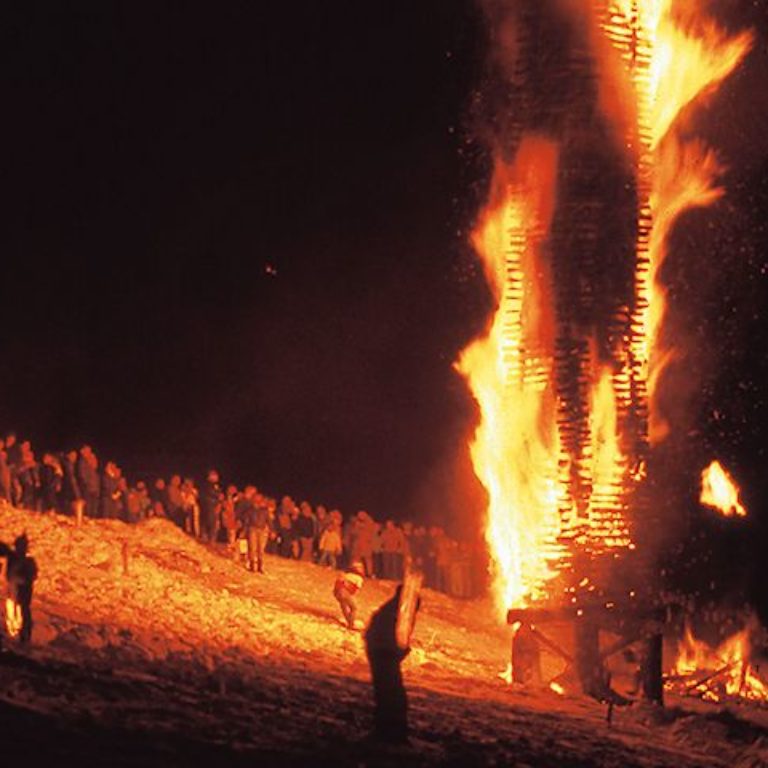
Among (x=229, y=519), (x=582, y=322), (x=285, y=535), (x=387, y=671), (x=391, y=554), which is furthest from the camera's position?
(x=391, y=554)

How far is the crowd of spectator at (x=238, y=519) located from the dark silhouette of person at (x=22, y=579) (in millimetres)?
11281

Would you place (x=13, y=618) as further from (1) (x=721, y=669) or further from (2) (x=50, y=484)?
(1) (x=721, y=669)

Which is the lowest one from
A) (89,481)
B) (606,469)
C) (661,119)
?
(89,481)

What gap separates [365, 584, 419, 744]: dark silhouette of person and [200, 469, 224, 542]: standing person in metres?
15.9

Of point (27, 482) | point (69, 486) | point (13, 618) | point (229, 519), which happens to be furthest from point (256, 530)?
point (13, 618)

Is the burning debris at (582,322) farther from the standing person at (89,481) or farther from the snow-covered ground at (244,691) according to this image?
the standing person at (89,481)

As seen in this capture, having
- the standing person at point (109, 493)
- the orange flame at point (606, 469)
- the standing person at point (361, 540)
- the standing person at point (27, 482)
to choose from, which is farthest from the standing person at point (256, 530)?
the orange flame at point (606, 469)

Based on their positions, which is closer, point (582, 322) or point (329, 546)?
point (582, 322)

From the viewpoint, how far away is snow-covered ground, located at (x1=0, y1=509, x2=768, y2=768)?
1180 centimetres

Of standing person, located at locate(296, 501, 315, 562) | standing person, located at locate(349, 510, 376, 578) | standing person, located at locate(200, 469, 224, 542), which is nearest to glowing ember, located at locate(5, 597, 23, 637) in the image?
standing person, located at locate(200, 469, 224, 542)

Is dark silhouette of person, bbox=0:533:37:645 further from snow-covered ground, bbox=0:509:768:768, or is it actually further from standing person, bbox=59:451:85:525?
standing person, bbox=59:451:85:525

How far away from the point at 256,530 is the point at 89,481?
11.6 ft

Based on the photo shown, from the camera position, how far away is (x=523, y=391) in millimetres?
22781

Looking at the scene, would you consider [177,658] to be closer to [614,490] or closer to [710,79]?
[614,490]
